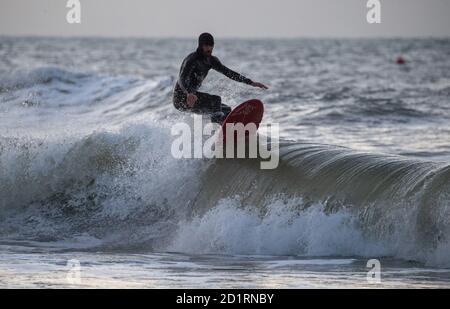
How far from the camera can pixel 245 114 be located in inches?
492

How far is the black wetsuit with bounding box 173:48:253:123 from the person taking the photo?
12.3 m

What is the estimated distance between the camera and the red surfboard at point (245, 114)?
1239cm

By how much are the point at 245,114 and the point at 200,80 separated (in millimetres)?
723

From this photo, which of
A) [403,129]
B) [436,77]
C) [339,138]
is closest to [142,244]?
[339,138]

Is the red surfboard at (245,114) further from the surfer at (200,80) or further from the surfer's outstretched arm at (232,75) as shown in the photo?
the surfer's outstretched arm at (232,75)

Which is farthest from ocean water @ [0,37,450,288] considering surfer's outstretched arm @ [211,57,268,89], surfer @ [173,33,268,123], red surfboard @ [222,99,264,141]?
surfer's outstretched arm @ [211,57,268,89]

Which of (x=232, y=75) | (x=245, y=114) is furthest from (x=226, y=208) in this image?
(x=232, y=75)

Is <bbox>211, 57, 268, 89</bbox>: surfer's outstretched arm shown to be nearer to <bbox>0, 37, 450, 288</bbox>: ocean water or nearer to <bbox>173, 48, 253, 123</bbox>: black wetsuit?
<bbox>173, 48, 253, 123</bbox>: black wetsuit

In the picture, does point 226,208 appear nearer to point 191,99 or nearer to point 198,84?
point 191,99

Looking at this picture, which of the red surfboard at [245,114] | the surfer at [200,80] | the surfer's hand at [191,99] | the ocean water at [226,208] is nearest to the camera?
the ocean water at [226,208]

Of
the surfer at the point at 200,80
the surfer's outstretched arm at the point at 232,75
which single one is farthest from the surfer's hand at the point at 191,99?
the surfer's outstretched arm at the point at 232,75

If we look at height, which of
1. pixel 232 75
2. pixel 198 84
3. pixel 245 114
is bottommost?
pixel 245 114

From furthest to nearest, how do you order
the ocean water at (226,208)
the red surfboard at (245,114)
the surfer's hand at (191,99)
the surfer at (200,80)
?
the red surfboard at (245,114)
the surfer at (200,80)
the surfer's hand at (191,99)
the ocean water at (226,208)
